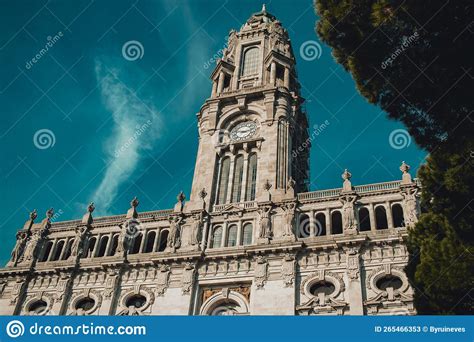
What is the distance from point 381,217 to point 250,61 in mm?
24632

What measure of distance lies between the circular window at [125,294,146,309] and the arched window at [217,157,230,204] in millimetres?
9821

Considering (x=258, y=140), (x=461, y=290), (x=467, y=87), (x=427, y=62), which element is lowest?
(x=461, y=290)

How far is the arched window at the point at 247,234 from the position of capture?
34.6 metres

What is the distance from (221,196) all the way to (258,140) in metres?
6.08

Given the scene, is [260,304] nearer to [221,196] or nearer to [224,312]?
[224,312]

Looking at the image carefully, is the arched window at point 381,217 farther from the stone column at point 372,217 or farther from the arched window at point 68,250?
the arched window at point 68,250

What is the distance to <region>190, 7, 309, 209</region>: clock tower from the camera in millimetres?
39219

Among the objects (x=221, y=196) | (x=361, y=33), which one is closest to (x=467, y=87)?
(x=361, y=33)

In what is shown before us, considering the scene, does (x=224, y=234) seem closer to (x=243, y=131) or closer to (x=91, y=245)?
(x=91, y=245)

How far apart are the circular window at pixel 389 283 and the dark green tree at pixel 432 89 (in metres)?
11.6

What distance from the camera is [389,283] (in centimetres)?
2980

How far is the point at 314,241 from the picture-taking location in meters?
32.1

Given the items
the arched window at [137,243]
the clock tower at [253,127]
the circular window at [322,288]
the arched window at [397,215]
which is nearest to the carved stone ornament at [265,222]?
the clock tower at [253,127]

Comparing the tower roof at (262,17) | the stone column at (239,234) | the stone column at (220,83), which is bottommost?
the stone column at (239,234)
